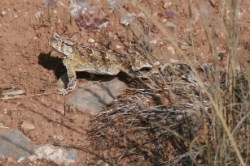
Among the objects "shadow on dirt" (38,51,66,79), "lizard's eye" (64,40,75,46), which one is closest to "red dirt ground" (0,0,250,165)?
"shadow on dirt" (38,51,66,79)

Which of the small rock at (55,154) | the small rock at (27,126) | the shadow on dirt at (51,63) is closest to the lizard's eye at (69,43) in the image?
the shadow on dirt at (51,63)

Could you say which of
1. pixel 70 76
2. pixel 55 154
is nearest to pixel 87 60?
pixel 70 76

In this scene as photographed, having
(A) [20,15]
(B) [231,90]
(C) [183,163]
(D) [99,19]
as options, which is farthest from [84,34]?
(B) [231,90]

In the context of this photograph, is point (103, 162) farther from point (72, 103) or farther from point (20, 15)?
point (20, 15)

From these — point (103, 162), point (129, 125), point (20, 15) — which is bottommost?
point (103, 162)

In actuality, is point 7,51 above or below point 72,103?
above

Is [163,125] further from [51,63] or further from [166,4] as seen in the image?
[166,4]
